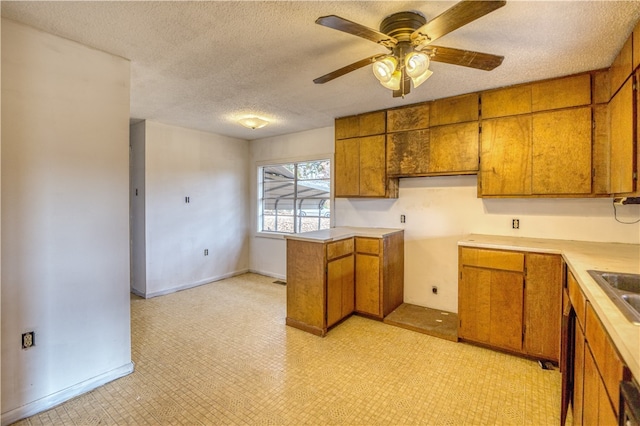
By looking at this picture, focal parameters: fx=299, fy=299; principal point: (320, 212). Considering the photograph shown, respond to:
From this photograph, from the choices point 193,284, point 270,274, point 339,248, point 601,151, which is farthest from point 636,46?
point 193,284

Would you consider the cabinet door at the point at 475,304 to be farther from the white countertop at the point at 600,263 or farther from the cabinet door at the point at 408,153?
the cabinet door at the point at 408,153

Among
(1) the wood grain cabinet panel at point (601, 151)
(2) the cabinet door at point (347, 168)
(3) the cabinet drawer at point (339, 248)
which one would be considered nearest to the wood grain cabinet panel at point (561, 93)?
(1) the wood grain cabinet panel at point (601, 151)

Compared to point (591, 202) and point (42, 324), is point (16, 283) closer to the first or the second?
point (42, 324)

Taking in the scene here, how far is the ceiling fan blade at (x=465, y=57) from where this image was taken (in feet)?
5.55

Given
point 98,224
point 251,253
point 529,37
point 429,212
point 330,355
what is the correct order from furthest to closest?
1. point 251,253
2. point 429,212
3. point 330,355
4. point 98,224
5. point 529,37

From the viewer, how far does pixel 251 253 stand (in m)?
5.53

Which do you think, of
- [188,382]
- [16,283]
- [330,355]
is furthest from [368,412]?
[16,283]

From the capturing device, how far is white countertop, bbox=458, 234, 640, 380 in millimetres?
903

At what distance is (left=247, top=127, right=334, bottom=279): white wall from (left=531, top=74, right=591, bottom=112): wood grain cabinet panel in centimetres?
250

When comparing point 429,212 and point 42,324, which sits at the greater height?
point 429,212

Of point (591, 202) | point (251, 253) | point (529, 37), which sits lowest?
point (251, 253)

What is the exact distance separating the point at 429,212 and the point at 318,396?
239 centimetres

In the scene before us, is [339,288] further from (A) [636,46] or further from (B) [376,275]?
(A) [636,46]

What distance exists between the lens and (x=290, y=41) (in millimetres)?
2041
